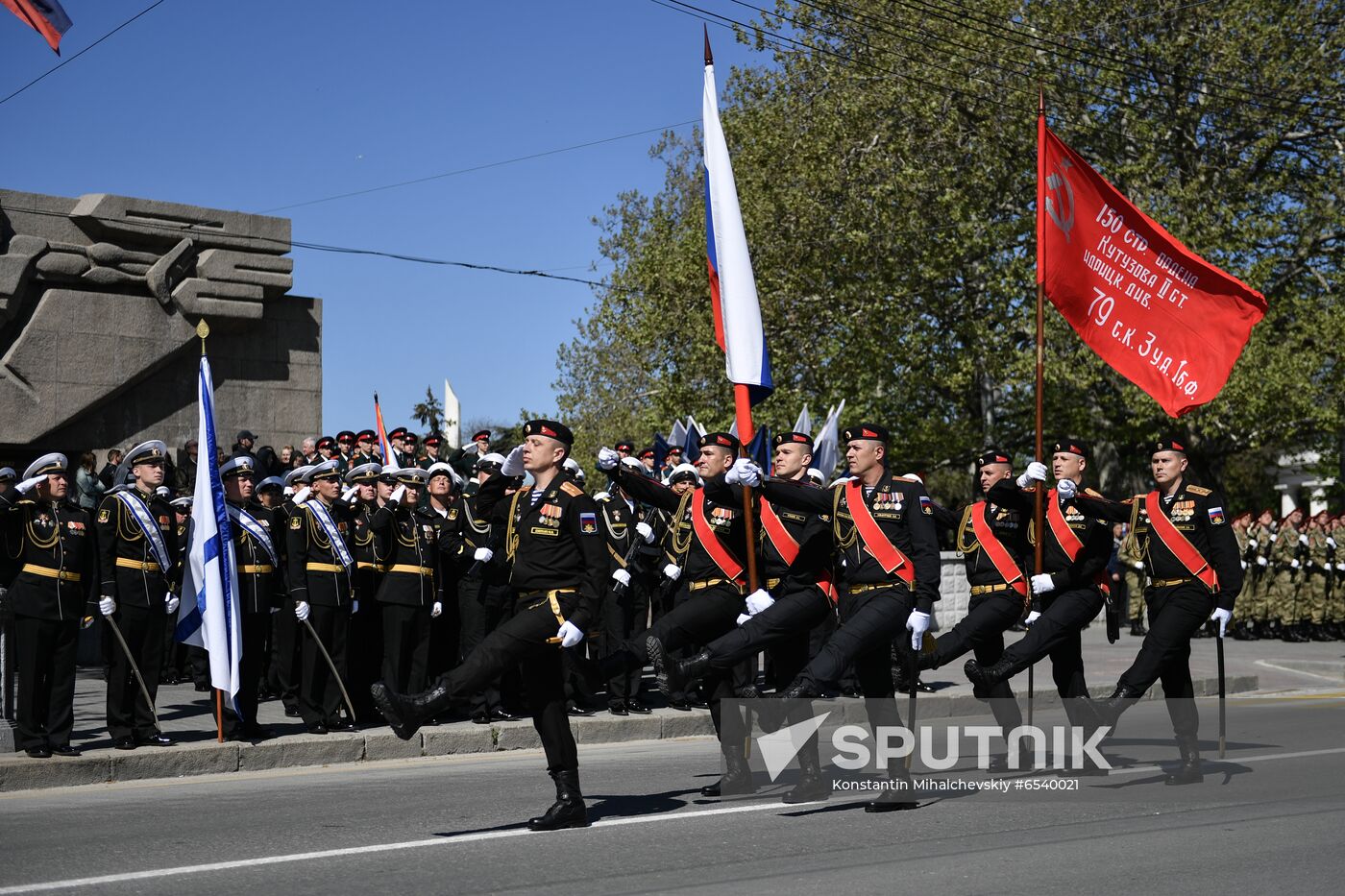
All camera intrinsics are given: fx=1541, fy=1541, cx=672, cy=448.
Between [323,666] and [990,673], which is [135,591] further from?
[990,673]

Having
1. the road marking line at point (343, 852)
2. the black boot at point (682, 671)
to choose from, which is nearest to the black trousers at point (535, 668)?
the road marking line at point (343, 852)

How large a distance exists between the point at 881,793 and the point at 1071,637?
7.00 feet

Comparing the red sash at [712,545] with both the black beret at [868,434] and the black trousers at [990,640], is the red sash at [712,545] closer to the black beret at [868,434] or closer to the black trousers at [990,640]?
the black beret at [868,434]

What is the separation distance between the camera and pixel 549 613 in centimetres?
767

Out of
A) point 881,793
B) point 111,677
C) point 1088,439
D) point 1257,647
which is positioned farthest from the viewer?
point 1088,439

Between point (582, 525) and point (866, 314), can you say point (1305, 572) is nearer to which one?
point (866, 314)

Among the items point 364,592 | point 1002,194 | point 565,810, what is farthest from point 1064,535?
point 1002,194

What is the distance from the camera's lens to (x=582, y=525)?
7.73 metres

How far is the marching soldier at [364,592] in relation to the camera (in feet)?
40.4

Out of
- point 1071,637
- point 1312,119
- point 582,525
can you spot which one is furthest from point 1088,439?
point 582,525

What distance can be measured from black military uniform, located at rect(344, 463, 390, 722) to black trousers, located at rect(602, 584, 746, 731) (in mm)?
4258

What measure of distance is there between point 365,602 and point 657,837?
5.82m

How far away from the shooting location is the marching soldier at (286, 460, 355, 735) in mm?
11648

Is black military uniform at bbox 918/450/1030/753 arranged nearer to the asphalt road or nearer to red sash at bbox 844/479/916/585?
the asphalt road
